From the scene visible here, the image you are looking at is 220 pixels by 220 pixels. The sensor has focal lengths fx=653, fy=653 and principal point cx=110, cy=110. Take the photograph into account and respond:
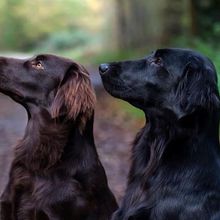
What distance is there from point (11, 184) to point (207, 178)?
1.60 m

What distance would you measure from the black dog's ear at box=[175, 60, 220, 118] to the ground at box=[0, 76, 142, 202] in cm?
237

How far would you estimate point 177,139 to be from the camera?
4.78 m

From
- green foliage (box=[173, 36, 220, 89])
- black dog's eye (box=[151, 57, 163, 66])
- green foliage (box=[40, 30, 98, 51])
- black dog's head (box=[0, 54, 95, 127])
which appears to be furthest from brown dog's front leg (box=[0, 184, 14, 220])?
green foliage (box=[40, 30, 98, 51])

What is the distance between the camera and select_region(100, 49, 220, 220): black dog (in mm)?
4676

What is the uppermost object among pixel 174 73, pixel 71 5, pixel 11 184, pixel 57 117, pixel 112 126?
pixel 174 73

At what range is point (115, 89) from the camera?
16.5ft

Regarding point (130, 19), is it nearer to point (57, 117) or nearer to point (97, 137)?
point (97, 137)

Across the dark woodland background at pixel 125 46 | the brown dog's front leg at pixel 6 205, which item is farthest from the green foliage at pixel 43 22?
the brown dog's front leg at pixel 6 205

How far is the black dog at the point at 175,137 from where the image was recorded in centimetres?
468

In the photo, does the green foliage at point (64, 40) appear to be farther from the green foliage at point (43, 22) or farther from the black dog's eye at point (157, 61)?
the black dog's eye at point (157, 61)

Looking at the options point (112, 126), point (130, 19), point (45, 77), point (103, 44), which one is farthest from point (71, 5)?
point (45, 77)

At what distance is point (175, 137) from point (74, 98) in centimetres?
93

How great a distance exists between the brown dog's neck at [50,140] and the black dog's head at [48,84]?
8 centimetres

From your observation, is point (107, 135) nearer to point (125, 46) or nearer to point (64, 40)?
point (125, 46)
